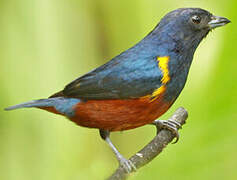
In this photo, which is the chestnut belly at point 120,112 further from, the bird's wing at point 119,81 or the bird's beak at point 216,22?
the bird's beak at point 216,22

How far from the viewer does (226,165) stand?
3.98 feet

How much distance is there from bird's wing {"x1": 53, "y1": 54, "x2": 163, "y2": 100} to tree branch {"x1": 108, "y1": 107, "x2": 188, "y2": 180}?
1.28ft

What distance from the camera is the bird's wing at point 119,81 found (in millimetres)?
3104

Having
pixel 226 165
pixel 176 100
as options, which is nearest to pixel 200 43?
pixel 176 100

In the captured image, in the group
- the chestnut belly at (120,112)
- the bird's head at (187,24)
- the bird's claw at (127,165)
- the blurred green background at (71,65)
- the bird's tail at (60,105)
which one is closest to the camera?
the blurred green background at (71,65)

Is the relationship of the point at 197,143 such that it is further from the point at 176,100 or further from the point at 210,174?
the point at 176,100

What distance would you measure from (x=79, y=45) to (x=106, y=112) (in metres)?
1.00

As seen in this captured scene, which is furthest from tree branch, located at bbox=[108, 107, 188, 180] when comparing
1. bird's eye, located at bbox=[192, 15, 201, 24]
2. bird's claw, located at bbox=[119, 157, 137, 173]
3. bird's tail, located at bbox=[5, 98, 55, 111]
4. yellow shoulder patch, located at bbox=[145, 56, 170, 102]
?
bird's tail, located at bbox=[5, 98, 55, 111]

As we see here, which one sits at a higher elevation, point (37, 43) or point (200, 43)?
point (37, 43)

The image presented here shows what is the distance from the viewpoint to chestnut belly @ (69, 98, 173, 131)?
3.02 metres

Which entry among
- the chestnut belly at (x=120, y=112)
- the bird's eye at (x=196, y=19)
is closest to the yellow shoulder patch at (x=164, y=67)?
the chestnut belly at (x=120, y=112)

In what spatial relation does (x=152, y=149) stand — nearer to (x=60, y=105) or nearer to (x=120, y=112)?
(x=120, y=112)

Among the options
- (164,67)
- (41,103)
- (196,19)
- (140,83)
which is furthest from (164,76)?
(41,103)

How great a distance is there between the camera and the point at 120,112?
3037mm
